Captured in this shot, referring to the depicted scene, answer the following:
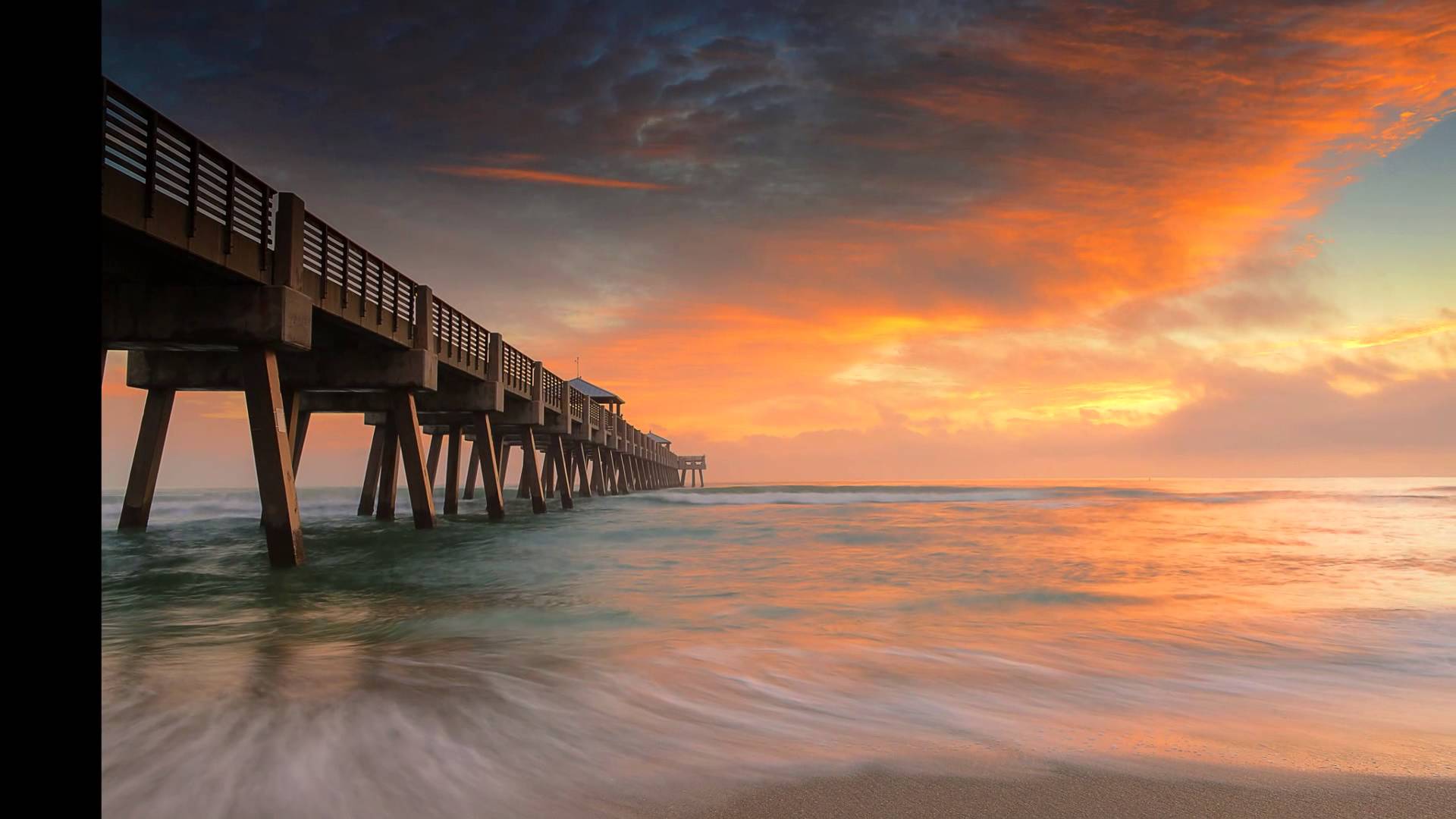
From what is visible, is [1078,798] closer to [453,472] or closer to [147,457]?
[147,457]

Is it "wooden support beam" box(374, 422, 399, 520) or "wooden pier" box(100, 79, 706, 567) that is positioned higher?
"wooden pier" box(100, 79, 706, 567)

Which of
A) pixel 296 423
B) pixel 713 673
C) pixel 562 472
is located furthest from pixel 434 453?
pixel 713 673

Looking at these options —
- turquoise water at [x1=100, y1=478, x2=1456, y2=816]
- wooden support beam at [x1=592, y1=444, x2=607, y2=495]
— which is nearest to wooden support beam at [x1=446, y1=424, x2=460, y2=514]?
turquoise water at [x1=100, y1=478, x2=1456, y2=816]

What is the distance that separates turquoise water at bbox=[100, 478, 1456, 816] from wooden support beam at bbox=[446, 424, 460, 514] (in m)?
15.7

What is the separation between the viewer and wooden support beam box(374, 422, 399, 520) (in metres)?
26.8

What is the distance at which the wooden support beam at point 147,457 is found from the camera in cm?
1934

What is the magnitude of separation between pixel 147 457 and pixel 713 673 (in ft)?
62.2

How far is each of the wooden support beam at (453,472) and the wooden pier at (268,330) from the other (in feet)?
11.8

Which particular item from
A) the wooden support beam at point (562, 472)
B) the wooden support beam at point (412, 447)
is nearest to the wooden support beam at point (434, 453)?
the wooden support beam at point (562, 472)

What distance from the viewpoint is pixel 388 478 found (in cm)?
2719

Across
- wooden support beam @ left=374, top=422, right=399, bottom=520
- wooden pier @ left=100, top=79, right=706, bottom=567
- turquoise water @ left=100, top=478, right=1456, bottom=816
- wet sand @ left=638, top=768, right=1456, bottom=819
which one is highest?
wooden pier @ left=100, top=79, right=706, bottom=567

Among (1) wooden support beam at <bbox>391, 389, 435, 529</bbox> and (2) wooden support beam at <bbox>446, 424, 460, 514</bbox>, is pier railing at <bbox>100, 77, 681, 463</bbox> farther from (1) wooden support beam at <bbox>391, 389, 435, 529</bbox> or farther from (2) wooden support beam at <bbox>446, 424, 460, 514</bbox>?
(2) wooden support beam at <bbox>446, 424, 460, 514</bbox>

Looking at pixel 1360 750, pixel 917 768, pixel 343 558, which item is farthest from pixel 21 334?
pixel 343 558

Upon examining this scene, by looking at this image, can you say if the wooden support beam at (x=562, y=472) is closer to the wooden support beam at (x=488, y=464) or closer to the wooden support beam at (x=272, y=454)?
the wooden support beam at (x=488, y=464)
